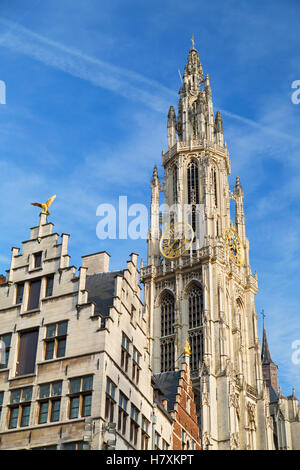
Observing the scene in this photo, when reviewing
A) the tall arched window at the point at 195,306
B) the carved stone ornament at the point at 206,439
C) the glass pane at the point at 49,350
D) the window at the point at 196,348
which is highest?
the tall arched window at the point at 195,306

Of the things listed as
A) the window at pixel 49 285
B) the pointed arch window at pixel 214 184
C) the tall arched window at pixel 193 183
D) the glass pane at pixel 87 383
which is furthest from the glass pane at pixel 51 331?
the pointed arch window at pixel 214 184

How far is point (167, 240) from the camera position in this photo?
327 feet

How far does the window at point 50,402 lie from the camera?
88.6 ft

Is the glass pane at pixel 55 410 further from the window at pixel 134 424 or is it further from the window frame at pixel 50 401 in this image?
the window at pixel 134 424

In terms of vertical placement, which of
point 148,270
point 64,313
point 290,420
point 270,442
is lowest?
point 64,313

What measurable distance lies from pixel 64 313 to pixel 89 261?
6987 millimetres

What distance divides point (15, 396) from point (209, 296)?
64.1 metres

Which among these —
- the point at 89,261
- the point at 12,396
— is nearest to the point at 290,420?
the point at 89,261

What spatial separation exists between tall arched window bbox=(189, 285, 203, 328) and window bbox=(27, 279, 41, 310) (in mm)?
61791

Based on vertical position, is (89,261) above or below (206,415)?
below

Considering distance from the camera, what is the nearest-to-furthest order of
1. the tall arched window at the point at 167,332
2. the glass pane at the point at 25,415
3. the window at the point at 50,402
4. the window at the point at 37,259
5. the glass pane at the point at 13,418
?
the window at the point at 50,402 → the glass pane at the point at 25,415 → the glass pane at the point at 13,418 → the window at the point at 37,259 → the tall arched window at the point at 167,332

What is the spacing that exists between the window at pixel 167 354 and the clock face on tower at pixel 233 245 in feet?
41.6
